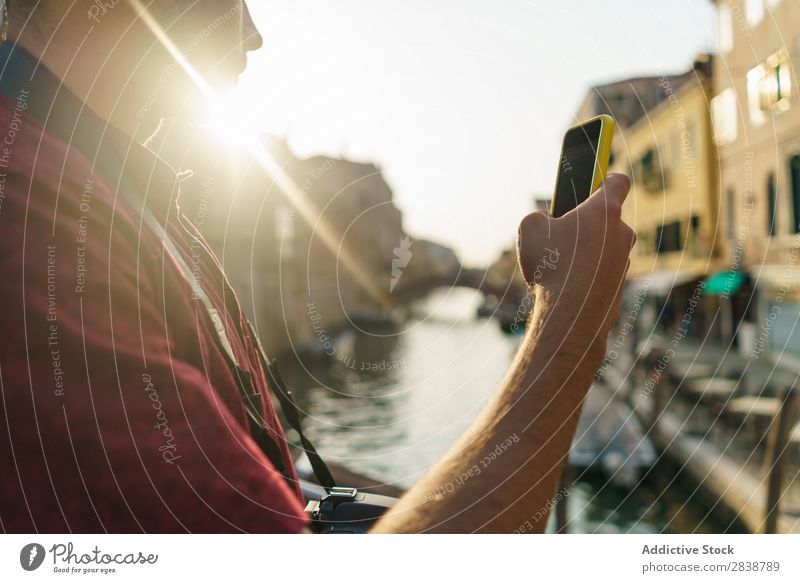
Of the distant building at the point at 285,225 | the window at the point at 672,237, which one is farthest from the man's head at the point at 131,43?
the window at the point at 672,237

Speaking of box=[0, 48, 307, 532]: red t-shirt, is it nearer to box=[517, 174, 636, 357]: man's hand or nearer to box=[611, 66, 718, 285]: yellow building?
box=[517, 174, 636, 357]: man's hand

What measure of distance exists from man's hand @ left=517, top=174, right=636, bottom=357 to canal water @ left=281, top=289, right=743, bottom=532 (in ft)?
0.88

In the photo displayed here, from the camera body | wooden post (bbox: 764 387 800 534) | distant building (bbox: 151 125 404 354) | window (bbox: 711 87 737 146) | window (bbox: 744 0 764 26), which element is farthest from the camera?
window (bbox: 711 87 737 146)

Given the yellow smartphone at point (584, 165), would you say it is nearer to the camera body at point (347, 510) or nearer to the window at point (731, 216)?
the camera body at point (347, 510)

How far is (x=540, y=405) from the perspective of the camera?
0.45 m

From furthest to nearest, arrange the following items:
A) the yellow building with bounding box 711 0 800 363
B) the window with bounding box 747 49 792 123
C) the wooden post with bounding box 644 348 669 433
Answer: the wooden post with bounding box 644 348 669 433 → the yellow building with bounding box 711 0 800 363 → the window with bounding box 747 49 792 123

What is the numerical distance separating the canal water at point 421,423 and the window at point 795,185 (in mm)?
2384

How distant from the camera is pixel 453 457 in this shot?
458mm

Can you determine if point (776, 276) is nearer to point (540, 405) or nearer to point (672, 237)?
point (672, 237)

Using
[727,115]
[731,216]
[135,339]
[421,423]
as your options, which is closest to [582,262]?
[135,339]

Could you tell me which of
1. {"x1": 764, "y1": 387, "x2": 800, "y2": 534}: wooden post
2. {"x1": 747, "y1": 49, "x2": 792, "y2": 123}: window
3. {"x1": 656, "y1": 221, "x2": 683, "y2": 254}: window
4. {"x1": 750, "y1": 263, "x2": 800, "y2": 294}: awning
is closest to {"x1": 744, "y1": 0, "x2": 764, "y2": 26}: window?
{"x1": 747, "y1": 49, "x2": 792, "y2": 123}: window

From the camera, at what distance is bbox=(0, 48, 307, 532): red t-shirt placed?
0.40 meters

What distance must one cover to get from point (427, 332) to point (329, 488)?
23423 mm
